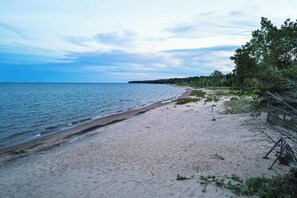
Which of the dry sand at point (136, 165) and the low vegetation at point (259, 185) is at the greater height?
the low vegetation at point (259, 185)

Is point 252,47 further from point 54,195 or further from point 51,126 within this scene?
point 51,126

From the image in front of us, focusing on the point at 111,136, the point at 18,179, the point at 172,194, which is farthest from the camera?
the point at 111,136

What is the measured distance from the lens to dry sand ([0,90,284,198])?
9.22 metres

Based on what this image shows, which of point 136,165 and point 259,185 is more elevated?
point 259,185

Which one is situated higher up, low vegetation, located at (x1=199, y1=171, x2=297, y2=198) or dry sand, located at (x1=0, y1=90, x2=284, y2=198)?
low vegetation, located at (x1=199, y1=171, x2=297, y2=198)

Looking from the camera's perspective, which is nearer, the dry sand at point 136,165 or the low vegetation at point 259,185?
the low vegetation at point 259,185

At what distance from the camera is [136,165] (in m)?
11.8

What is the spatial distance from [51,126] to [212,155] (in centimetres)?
1805

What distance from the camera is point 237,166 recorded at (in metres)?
11.0

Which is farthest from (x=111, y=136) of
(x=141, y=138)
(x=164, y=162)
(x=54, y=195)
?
(x=54, y=195)

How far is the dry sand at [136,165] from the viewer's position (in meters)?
9.22

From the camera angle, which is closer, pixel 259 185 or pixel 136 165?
pixel 259 185

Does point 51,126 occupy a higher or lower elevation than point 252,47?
lower

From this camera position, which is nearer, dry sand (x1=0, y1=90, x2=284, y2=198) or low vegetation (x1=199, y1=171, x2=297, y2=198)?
low vegetation (x1=199, y1=171, x2=297, y2=198)
